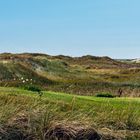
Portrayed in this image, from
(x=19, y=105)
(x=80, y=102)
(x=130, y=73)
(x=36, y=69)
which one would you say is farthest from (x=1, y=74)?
(x=19, y=105)

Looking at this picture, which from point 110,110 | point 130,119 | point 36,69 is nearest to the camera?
point 130,119

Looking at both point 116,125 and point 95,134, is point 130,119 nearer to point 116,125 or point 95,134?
point 116,125

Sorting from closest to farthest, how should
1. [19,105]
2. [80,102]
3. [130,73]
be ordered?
[19,105] < [80,102] < [130,73]

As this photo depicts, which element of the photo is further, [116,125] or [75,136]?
[116,125]

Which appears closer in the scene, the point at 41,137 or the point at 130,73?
the point at 41,137

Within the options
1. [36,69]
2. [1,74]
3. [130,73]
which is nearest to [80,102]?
[1,74]

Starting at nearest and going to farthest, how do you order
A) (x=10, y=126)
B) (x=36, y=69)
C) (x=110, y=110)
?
(x=10, y=126)
(x=110, y=110)
(x=36, y=69)

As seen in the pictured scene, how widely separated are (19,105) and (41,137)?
1213 mm

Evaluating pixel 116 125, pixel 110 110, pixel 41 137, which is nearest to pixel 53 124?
pixel 41 137

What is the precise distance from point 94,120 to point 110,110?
2.07 metres

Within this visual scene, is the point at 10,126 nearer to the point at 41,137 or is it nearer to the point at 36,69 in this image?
the point at 41,137

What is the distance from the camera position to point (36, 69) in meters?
65.5

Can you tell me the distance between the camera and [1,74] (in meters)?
55.6

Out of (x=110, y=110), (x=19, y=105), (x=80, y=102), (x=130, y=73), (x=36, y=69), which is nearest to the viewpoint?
(x=19, y=105)
